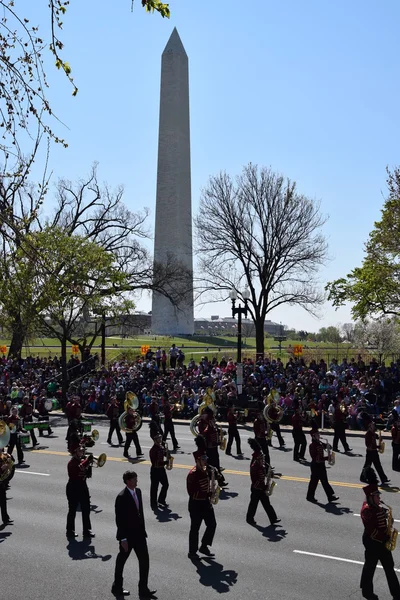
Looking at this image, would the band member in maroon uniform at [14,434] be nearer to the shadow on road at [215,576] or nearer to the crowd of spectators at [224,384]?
the crowd of spectators at [224,384]

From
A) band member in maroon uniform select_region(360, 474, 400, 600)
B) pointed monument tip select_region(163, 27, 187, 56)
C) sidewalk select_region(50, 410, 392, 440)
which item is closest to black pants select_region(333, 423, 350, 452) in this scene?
sidewalk select_region(50, 410, 392, 440)

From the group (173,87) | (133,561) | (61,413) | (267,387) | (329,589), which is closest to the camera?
(329,589)

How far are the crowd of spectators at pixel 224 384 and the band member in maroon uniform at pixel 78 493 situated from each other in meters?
10.6

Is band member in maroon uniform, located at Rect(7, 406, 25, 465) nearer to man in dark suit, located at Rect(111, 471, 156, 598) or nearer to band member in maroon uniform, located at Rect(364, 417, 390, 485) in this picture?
man in dark suit, located at Rect(111, 471, 156, 598)

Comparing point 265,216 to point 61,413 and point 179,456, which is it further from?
point 179,456

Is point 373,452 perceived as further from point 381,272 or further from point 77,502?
point 381,272

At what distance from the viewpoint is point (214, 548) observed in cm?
1035

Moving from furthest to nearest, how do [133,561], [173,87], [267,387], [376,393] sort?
[173,87]
[267,387]
[376,393]
[133,561]

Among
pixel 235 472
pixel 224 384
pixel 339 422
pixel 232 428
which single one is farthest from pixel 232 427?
pixel 224 384

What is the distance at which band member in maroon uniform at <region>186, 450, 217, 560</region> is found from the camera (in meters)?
10.0

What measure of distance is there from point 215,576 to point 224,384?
20245 mm

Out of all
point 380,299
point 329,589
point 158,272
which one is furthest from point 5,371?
point 329,589

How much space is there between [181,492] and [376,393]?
522 inches

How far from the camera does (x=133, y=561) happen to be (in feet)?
32.7
